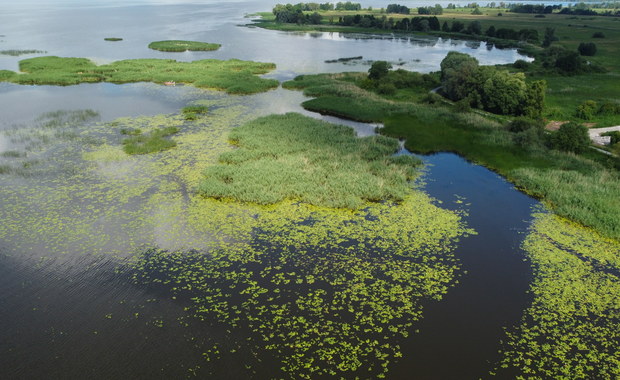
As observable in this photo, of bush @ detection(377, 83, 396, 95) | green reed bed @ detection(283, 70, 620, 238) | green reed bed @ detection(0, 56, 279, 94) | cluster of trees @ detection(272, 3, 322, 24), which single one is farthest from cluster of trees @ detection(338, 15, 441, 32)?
green reed bed @ detection(283, 70, 620, 238)

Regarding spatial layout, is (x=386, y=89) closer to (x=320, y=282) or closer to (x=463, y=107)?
(x=463, y=107)

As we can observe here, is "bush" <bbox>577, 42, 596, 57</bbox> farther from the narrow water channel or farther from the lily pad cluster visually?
the lily pad cluster

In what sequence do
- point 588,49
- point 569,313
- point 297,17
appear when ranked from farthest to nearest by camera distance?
point 297,17, point 588,49, point 569,313

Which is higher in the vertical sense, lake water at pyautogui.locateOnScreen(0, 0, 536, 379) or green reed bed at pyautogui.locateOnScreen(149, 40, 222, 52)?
green reed bed at pyautogui.locateOnScreen(149, 40, 222, 52)

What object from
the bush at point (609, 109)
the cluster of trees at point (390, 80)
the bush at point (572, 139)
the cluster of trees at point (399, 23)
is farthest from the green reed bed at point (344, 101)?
the cluster of trees at point (399, 23)

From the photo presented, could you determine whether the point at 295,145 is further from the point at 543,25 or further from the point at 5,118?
the point at 543,25

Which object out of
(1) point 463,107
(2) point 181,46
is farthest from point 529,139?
(2) point 181,46

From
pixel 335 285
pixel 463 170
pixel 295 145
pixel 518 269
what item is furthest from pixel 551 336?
pixel 295 145

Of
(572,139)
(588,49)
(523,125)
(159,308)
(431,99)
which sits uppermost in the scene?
(588,49)
